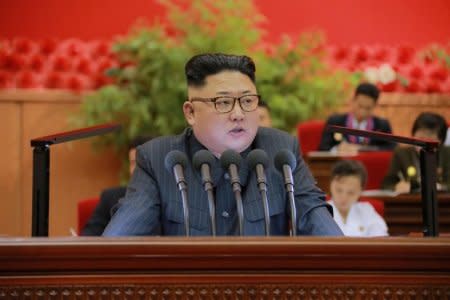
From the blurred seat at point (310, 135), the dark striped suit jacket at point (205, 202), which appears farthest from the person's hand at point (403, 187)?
the dark striped suit jacket at point (205, 202)

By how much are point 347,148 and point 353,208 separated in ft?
6.09

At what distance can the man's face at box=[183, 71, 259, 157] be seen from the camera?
2.36 metres

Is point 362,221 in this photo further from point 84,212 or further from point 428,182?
point 428,182

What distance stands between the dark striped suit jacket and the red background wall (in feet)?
16.4

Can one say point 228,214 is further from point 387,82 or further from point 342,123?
point 387,82

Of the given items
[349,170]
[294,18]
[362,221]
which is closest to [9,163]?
[294,18]

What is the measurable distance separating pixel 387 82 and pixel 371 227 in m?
3.54

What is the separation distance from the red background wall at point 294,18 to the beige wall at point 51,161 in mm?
893

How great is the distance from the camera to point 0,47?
6773mm

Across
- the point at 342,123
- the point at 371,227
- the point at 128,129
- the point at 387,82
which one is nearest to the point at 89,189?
the point at 128,129

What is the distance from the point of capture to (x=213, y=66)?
2.42m

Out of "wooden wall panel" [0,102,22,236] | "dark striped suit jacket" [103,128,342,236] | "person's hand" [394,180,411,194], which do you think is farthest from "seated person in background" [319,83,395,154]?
"dark striped suit jacket" [103,128,342,236]

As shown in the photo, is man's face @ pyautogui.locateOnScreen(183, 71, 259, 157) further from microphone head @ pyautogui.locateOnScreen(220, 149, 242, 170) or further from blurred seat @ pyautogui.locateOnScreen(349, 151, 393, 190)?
blurred seat @ pyautogui.locateOnScreen(349, 151, 393, 190)

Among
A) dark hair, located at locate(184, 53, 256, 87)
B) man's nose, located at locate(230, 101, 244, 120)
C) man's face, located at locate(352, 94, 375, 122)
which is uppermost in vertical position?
man's face, located at locate(352, 94, 375, 122)
